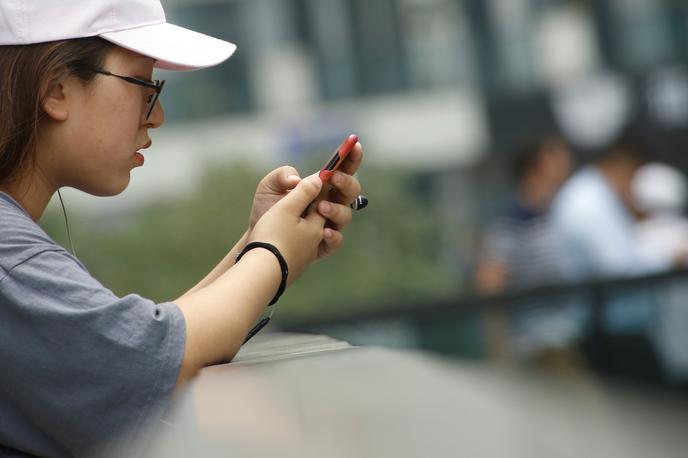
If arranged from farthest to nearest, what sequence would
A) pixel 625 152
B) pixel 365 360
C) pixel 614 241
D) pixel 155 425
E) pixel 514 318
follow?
pixel 625 152 < pixel 614 241 < pixel 514 318 < pixel 155 425 < pixel 365 360

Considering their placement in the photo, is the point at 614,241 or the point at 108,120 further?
the point at 614,241

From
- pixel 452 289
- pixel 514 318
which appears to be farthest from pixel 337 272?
pixel 514 318

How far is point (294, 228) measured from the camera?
67.3 inches

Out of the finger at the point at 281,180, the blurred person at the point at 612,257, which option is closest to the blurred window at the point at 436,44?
the blurred person at the point at 612,257

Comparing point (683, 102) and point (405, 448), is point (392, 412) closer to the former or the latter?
point (405, 448)

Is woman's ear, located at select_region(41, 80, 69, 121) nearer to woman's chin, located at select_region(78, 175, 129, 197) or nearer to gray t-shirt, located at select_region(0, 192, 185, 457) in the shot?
woman's chin, located at select_region(78, 175, 129, 197)

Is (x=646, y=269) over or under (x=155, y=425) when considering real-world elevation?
under

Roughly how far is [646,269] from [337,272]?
10.1 metres

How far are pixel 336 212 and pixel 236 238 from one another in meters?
13.8

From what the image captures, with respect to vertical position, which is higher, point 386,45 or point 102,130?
point 102,130

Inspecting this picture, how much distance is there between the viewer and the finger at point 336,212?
1.77m

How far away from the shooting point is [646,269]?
616 cm

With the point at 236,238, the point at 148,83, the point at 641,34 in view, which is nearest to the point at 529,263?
the point at 148,83

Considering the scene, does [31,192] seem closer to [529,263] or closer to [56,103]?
[56,103]
